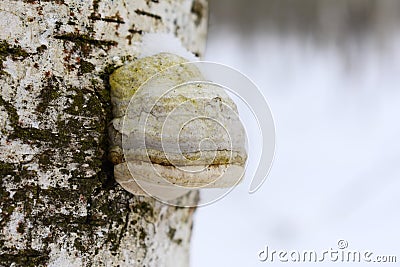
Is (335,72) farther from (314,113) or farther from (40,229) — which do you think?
(40,229)

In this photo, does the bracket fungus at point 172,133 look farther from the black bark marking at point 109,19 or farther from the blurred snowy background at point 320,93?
the blurred snowy background at point 320,93

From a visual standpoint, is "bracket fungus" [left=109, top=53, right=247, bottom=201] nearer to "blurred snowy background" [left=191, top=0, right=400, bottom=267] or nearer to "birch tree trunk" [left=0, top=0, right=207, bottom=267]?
"birch tree trunk" [left=0, top=0, right=207, bottom=267]

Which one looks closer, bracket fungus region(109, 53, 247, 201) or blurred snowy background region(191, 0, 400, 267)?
bracket fungus region(109, 53, 247, 201)

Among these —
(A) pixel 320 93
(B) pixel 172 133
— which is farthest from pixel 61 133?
(A) pixel 320 93

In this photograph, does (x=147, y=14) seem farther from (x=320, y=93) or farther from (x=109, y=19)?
(x=320, y=93)

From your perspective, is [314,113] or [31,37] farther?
[314,113]

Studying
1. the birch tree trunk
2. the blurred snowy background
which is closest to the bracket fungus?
the birch tree trunk

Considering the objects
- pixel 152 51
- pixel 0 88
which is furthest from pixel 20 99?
pixel 152 51
